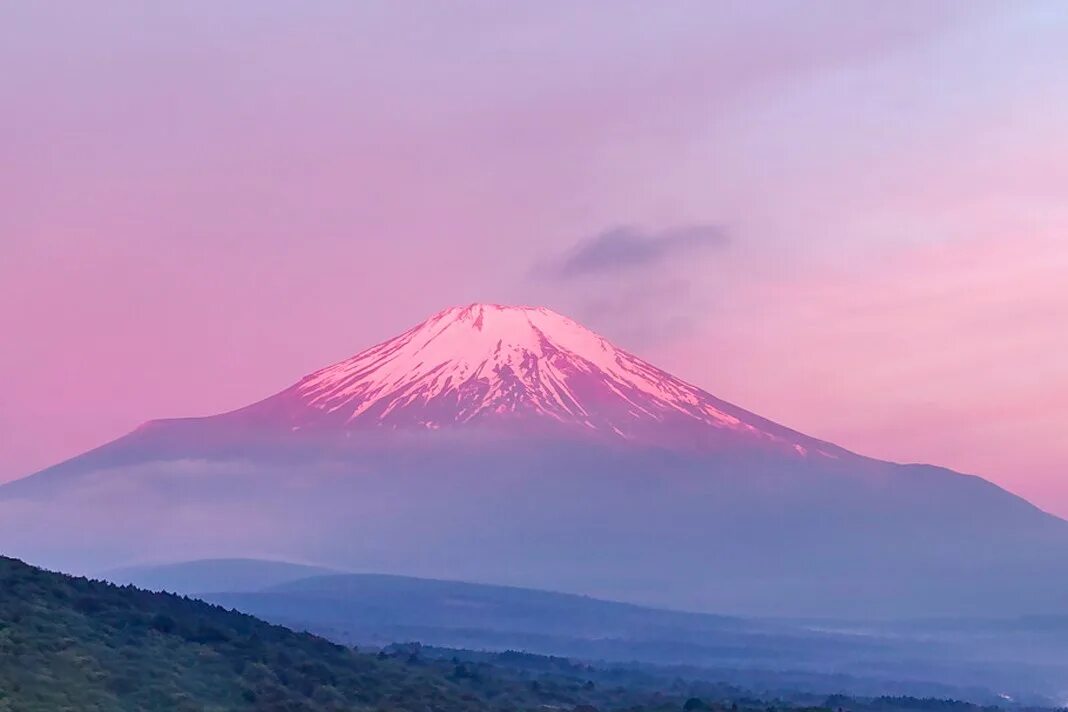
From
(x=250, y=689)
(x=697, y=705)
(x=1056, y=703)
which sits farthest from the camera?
(x=1056, y=703)

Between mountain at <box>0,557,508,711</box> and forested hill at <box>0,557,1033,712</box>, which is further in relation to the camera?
forested hill at <box>0,557,1033,712</box>

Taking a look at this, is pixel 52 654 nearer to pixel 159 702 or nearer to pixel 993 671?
pixel 159 702

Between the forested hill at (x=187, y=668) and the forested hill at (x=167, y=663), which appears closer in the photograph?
the forested hill at (x=167, y=663)

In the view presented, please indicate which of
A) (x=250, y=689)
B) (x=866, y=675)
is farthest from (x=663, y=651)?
(x=250, y=689)

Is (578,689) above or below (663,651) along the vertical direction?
below

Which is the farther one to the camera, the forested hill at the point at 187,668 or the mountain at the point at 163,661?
the forested hill at the point at 187,668

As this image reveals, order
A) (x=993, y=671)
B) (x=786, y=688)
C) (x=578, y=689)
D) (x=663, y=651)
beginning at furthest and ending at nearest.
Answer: (x=993, y=671) → (x=663, y=651) → (x=786, y=688) → (x=578, y=689)

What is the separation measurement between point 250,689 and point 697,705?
691 inches

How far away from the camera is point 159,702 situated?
55219mm

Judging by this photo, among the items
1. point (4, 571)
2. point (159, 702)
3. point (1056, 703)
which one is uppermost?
point (1056, 703)

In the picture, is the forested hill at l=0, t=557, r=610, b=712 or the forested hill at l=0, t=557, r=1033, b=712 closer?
the forested hill at l=0, t=557, r=610, b=712

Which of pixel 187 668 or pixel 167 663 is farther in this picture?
pixel 187 668

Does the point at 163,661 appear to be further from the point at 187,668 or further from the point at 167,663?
the point at 187,668

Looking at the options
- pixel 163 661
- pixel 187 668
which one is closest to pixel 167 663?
pixel 163 661
